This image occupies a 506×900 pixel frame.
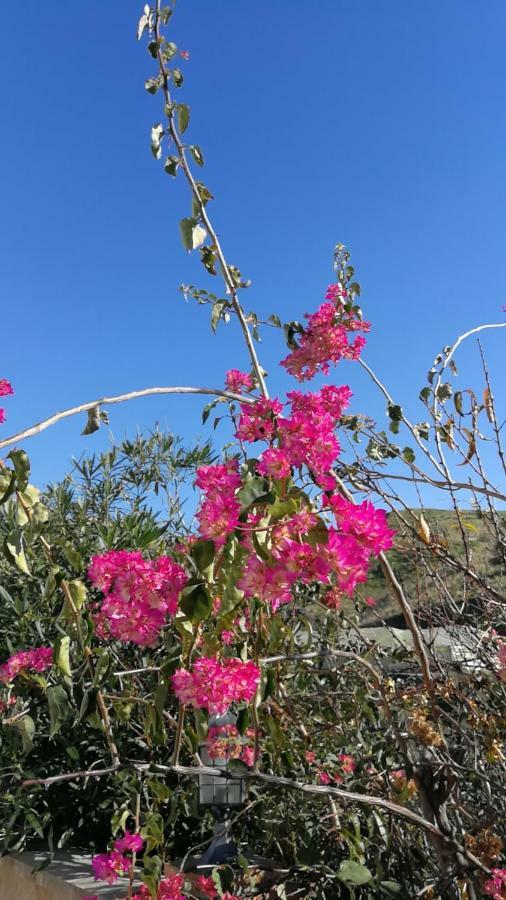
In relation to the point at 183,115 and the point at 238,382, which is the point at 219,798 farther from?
the point at 183,115

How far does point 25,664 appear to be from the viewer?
205cm

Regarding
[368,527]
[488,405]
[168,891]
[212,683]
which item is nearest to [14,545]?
[212,683]

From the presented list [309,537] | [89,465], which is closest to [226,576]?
[309,537]

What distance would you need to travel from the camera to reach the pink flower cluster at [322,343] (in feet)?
5.96

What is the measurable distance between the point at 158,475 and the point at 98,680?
2.90m

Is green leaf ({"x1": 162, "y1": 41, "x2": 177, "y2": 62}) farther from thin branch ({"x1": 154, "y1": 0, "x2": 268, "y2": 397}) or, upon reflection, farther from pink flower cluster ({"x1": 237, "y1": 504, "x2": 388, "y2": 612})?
pink flower cluster ({"x1": 237, "y1": 504, "x2": 388, "y2": 612})

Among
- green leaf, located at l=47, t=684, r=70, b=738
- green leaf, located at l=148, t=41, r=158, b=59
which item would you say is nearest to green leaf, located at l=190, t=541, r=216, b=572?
green leaf, located at l=47, t=684, r=70, b=738

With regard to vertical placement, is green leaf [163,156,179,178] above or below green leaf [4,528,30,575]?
above

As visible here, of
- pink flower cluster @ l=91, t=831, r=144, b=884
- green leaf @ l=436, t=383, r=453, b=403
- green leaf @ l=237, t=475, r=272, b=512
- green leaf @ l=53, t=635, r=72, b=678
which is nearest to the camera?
green leaf @ l=237, t=475, r=272, b=512

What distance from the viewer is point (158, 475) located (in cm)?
419

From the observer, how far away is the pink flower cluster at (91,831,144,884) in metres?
1.60

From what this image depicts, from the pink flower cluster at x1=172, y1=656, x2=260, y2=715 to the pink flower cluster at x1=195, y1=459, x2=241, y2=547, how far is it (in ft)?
1.16

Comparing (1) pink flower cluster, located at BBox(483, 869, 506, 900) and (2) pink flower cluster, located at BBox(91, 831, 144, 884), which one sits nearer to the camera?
(1) pink flower cluster, located at BBox(483, 869, 506, 900)

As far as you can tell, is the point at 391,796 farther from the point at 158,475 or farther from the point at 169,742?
the point at 158,475
